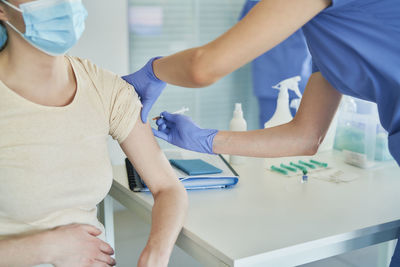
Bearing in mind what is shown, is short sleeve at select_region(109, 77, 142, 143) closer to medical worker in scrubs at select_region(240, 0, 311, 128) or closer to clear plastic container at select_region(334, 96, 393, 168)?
clear plastic container at select_region(334, 96, 393, 168)

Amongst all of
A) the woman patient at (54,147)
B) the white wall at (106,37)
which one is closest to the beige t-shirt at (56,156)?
the woman patient at (54,147)

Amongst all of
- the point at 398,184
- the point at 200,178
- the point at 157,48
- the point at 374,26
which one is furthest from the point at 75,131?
the point at 157,48

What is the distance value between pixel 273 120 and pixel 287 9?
2.90ft

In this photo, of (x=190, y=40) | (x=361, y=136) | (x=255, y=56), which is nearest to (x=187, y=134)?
(x=255, y=56)

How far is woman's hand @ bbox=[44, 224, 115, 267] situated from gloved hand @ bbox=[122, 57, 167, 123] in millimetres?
369

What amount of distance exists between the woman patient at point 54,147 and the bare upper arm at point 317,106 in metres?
0.46

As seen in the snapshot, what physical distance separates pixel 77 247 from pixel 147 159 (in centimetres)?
33

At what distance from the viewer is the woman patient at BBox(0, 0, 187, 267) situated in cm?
118

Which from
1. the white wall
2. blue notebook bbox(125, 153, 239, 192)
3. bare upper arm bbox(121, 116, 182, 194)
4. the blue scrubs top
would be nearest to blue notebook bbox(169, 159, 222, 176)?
blue notebook bbox(125, 153, 239, 192)

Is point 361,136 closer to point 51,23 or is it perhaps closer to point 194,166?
point 194,166

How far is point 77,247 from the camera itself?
1214 mm

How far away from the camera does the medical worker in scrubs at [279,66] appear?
295 cm

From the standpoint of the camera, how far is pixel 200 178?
1.56 meters

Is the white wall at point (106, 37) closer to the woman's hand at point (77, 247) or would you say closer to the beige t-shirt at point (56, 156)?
the beige t-shirt at point (56, 156)
